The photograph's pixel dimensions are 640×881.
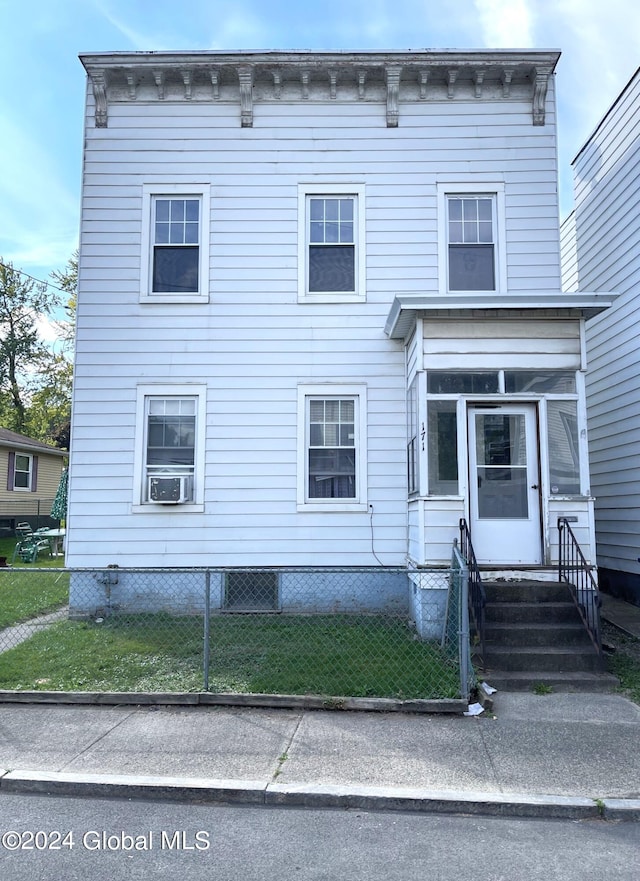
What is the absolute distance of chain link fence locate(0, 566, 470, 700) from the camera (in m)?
6.43

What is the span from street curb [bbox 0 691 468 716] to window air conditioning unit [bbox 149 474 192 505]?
3.93 meters

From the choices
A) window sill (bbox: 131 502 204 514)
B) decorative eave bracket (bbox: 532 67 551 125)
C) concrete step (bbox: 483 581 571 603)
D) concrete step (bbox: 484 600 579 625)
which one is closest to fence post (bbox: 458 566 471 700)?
concrete step (bbox: 484 600 579 625)

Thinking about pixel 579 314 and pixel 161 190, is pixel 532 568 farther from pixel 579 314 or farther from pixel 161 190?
pixel 161 190

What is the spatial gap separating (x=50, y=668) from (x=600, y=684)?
580cm

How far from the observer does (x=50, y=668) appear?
705cm

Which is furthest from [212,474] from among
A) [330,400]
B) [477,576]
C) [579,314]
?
[579,314]

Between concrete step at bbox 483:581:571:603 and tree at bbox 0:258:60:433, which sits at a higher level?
tree at bbox 0:258:60:433

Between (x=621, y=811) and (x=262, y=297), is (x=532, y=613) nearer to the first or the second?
(x=621, y=811)

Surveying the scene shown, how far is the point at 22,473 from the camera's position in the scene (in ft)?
84.7

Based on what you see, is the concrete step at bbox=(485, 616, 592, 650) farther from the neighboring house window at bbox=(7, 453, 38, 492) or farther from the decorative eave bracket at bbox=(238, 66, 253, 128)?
the neighboring house window at bbox=(7, 453, 38, 492)

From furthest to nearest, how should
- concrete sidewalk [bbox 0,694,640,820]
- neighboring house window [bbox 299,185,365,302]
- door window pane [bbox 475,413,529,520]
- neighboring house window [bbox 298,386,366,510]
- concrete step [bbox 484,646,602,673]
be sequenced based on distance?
neighboring house window [bbox 299,185,365,302], neighboring house window [bbox 298,386,366,510], door window pane [bbox 475,413,529,520], concrete step [bbox 484,646,602,673], concrete sidewalk [bbox 0,694,640,820]

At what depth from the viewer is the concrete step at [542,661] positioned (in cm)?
691

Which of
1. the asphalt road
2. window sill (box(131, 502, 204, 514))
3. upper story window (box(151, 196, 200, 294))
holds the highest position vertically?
upper story window (box(151, 196, 200, 294))

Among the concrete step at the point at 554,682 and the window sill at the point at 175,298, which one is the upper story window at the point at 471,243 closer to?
the window sill at the point at 175,298
